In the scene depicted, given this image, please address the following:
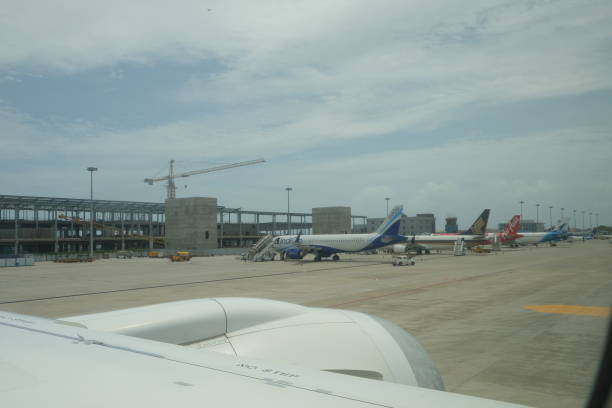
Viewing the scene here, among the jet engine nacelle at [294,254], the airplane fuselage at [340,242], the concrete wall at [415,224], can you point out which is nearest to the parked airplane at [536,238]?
the airplane fuselage at [340,242]

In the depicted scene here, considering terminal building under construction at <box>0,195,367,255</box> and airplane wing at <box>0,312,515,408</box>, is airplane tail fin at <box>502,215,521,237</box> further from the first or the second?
airplane wing at <box>0,312,515,408</box>

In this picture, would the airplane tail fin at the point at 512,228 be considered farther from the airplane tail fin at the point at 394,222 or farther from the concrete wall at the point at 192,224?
the concrete wall at the point at 192,224

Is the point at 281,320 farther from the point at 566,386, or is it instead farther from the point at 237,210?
the point at 237,210

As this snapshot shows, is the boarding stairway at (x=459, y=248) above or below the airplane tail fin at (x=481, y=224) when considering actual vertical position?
below

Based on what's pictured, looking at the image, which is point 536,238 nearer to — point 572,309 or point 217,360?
point 572,309

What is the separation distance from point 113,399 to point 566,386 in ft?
31.8

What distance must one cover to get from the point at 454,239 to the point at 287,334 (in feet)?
217

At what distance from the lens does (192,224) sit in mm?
74375

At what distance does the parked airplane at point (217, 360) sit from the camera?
2.65 m

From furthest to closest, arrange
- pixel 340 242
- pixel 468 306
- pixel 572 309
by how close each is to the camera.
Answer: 1. pixel 340 242
2. pixel 468 306
3. pixel 572 309

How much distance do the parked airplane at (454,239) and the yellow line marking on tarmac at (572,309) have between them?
1842 inches

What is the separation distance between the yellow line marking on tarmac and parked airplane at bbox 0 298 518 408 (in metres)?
14.9

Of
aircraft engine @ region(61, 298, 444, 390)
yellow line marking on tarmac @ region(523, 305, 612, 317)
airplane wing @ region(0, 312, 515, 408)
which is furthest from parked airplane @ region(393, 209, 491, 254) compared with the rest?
airplane wing @ region(0, 312, 515, 408)

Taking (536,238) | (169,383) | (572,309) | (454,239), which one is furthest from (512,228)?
(169,383)
